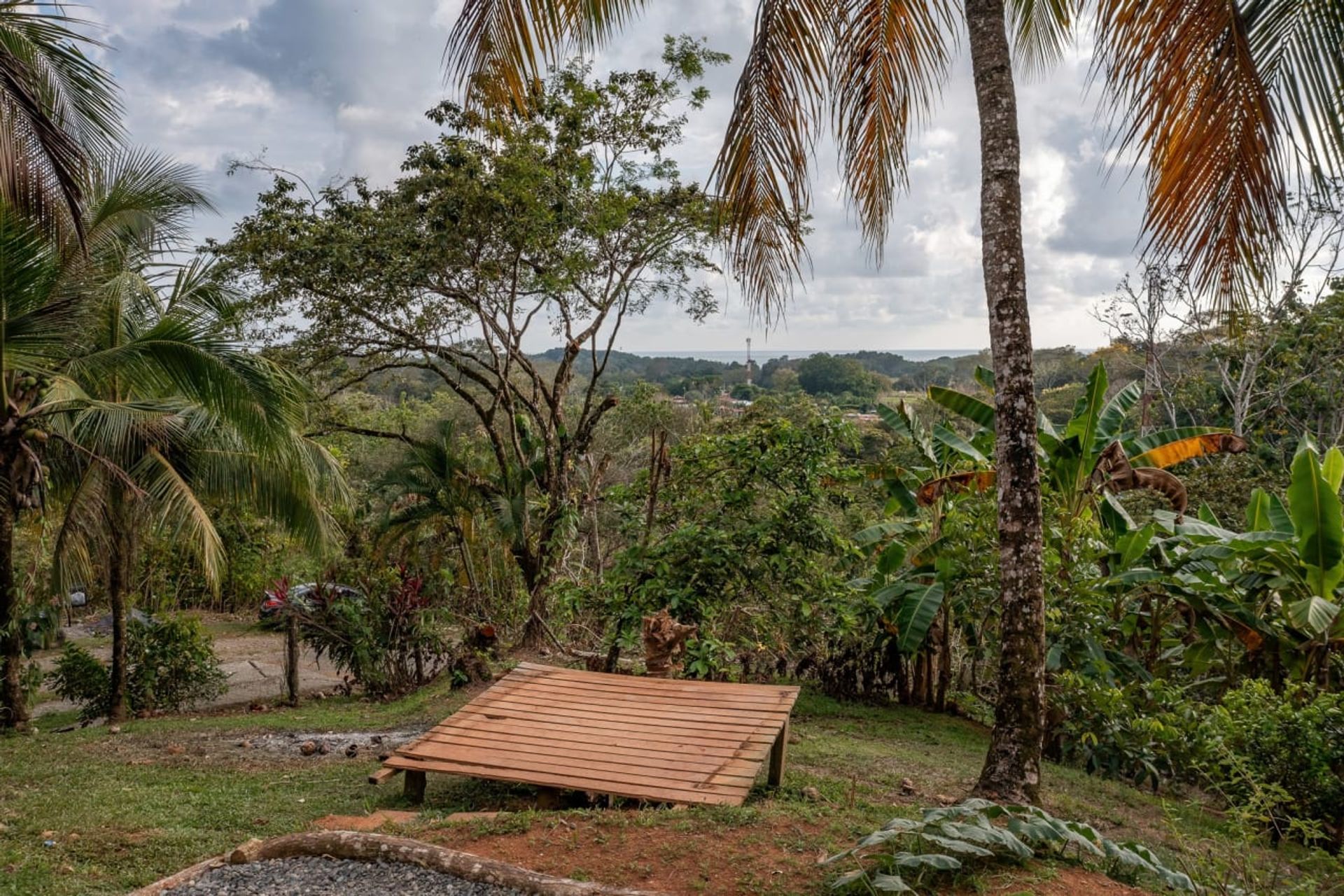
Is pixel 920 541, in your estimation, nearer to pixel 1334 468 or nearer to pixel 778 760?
pixel 1334 468

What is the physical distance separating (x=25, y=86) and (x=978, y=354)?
4757cm

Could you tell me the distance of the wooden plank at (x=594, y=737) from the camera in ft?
15.4

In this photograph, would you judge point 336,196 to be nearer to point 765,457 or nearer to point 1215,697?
point 765,457

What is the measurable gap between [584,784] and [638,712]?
3.38ft

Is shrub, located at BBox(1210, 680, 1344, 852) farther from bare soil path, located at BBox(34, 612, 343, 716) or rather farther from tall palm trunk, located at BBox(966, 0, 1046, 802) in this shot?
→ bare soil path, located at BBox(34, 612, 343, 716)

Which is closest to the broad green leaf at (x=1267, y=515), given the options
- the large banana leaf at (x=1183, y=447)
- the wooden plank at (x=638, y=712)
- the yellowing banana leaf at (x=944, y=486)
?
the large banana leaf at (x=1183, y=447)

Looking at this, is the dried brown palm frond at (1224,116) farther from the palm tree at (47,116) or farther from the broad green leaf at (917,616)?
the palm tree at (47,116)

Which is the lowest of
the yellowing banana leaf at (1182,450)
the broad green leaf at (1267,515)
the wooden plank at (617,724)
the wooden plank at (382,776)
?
the wooden plank at (382,776)

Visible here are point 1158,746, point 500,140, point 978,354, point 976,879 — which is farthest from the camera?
point 978,354

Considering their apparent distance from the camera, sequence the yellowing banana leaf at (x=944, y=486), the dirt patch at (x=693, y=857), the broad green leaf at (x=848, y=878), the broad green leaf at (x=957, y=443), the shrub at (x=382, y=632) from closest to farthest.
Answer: the broad green leaf at (x=848, y=878)
the dirt patch at (x=693, y=857)
the yellowing banana leaf at (x=944, y=486)
the broad green leaf at (x=957, y=443)
the shrub at (x=382, y=632)

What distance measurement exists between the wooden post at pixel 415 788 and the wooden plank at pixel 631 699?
775 millimetres

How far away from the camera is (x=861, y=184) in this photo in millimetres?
5703

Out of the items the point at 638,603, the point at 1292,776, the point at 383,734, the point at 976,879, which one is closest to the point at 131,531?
the point at 383,734

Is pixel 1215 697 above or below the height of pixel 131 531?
below
